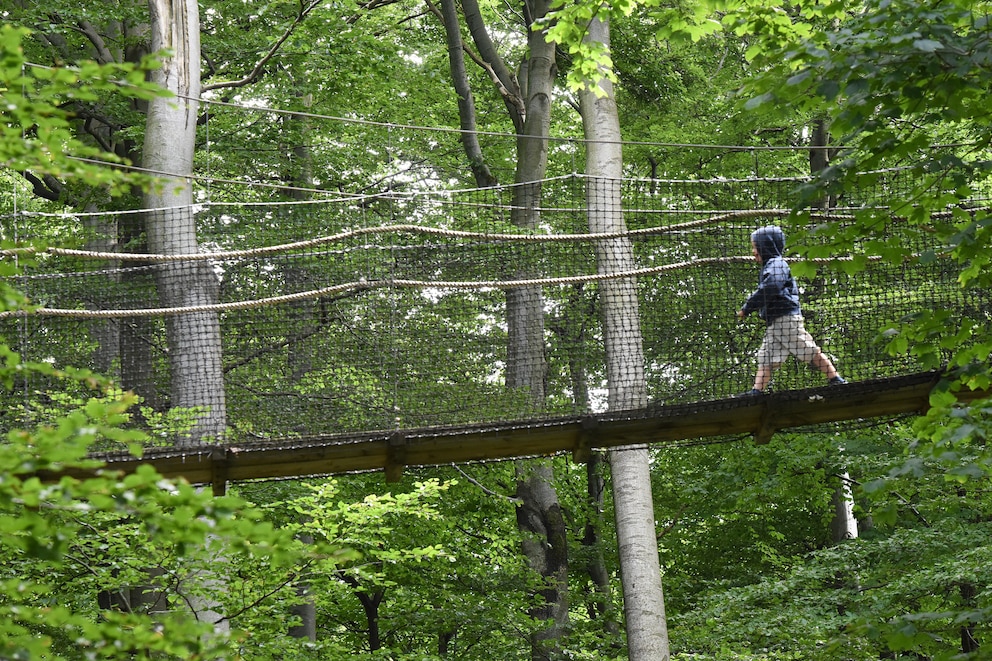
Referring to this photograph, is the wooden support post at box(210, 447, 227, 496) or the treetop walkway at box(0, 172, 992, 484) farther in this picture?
the treetop walkway at box(0, 172, 992, 484)

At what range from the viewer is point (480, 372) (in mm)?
5902

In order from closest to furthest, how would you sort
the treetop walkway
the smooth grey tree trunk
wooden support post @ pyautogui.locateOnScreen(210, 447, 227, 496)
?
wooden support post @ pyautogui.locateOnScreen(210, 447, 227, 496), the treetop walkway, the smooth grey tree trunk

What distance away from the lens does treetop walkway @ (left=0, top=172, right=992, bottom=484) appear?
4.27 m

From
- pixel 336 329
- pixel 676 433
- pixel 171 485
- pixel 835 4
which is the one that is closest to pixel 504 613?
pixel 336 329

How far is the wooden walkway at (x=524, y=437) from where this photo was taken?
418 cm

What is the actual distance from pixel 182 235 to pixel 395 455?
2163mm

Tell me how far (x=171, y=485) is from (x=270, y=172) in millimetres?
7256

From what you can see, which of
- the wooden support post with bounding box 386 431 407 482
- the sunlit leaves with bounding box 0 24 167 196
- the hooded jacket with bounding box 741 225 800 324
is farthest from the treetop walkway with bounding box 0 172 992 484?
the sunlit leaves with bounding box 0 24 167 196

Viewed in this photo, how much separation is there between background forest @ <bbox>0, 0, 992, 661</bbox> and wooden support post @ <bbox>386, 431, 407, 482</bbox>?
0.64 meters

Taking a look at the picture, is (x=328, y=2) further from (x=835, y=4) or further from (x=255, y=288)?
(x=835, y=4)

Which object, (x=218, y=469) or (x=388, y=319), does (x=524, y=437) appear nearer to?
(x=218, y=469)

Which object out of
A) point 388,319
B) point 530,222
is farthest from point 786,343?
point 530,222

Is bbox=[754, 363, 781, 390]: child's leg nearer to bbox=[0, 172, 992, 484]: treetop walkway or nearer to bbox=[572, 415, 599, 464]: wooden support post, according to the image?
bbox=[0, 172, 992, 484]: treetop walkway

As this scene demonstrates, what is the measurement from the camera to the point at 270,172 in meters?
9.03
